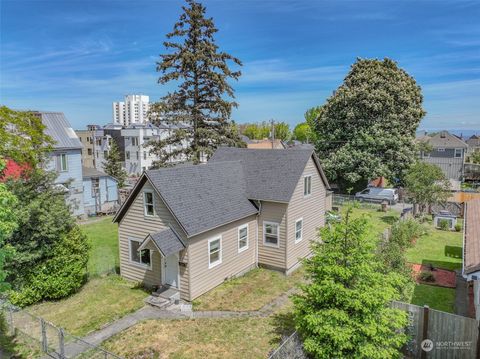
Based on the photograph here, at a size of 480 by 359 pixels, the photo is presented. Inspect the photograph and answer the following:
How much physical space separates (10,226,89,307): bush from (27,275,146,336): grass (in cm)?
50

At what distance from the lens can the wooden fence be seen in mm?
10320

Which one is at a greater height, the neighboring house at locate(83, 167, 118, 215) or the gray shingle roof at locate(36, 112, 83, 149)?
the gray shingle roof at locate(36, 112, 83, 149)

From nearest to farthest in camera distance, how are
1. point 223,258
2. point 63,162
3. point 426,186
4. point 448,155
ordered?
point 223,258 < point 426,186 < point 63,162 < point 448,155

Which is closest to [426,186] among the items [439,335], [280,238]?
[280,238]

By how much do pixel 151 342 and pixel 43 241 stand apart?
703 cm

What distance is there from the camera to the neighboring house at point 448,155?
53.1 metres

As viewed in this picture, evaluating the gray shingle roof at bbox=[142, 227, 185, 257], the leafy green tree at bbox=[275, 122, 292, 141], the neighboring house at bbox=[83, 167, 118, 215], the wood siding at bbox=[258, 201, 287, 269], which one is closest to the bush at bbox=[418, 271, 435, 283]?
the wood siding at bbox=[258, 201, 287, 269]

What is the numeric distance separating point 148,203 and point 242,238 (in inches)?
224

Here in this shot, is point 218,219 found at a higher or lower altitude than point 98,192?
higher

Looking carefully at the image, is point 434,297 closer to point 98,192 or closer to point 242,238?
point 242,238

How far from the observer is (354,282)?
405 inches

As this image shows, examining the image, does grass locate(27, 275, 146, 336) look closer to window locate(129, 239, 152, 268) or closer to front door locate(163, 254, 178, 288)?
window locate(129, 239, 152, 268)

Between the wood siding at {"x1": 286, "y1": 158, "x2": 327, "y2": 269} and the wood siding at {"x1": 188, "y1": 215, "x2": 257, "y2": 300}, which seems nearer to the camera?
the wood siding at {"x1": 188, "y1": 215, "x2": 257, "y2": 300}

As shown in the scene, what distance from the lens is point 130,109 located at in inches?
6097
